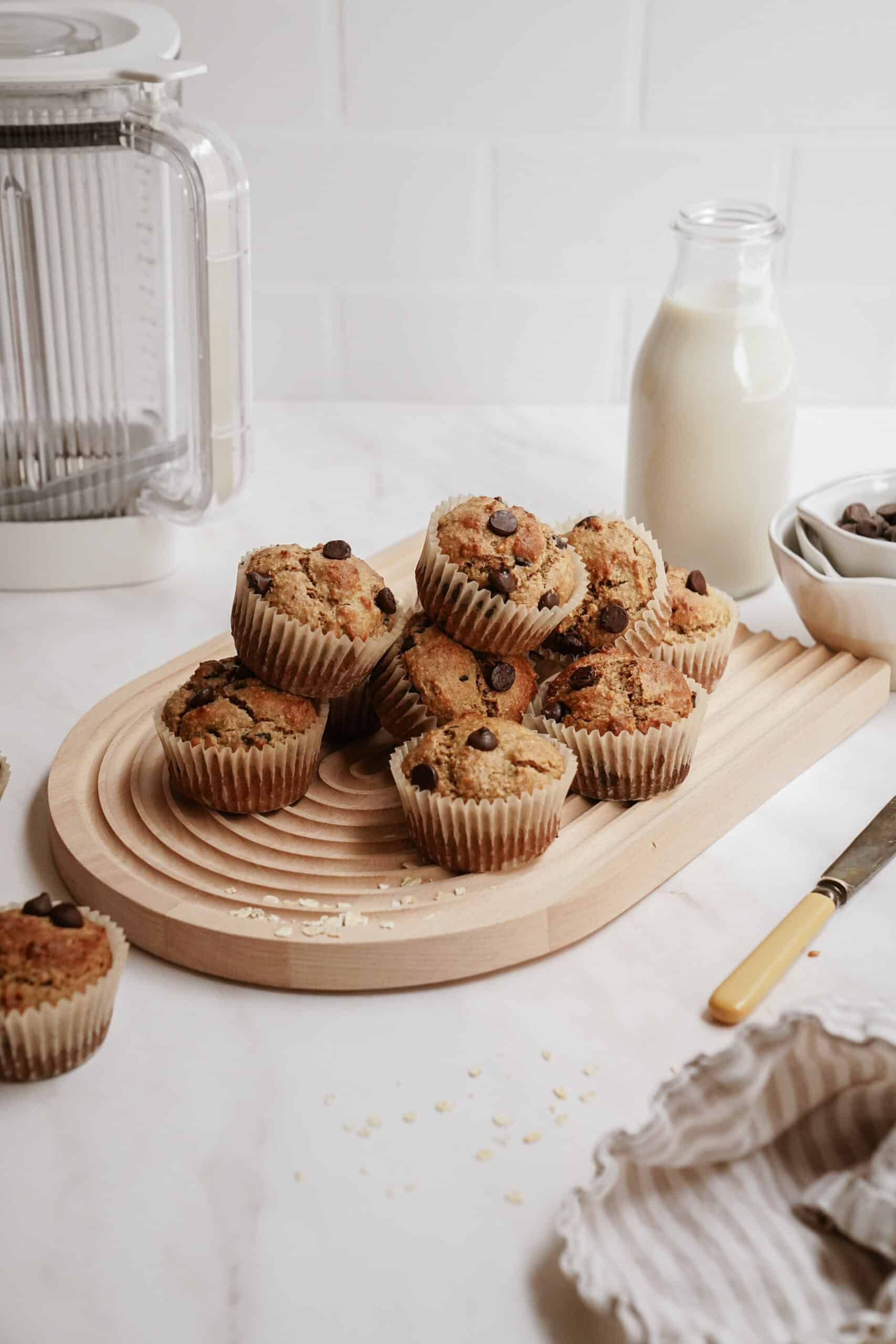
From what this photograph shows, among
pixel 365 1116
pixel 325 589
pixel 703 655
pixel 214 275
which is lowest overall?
pixel 365 1116

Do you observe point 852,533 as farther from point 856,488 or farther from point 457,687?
point 457,687

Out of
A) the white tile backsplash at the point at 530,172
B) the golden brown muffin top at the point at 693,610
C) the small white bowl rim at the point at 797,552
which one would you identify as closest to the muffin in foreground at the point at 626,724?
the golden brown muffin top at the point at 693,610

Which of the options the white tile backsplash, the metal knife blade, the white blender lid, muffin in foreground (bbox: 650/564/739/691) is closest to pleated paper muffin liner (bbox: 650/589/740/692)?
muffin in foreground (bbox: 650/564/739/691)

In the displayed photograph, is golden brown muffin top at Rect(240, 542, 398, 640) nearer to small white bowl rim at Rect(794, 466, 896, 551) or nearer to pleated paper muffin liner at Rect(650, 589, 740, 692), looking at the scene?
pleated paper muffin liner at Rect(650, 589, 740, 692)

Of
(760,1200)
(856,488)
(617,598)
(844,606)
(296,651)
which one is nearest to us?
(760,1200)

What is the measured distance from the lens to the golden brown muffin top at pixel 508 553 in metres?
1.14

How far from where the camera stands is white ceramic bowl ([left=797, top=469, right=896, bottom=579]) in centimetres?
136

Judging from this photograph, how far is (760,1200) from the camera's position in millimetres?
779

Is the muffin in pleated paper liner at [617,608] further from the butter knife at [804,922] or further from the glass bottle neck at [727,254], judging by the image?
the glass bottle neck at [727,254]

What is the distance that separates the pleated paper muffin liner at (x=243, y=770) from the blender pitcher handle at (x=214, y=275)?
0.39 m

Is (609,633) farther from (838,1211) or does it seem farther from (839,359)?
(839,359)

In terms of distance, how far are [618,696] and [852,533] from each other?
40 centimetres

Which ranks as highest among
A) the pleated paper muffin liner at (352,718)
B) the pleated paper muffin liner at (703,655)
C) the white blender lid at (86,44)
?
the white blender lid at (86,44)

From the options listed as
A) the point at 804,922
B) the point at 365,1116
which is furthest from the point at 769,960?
the point at 365,1116
